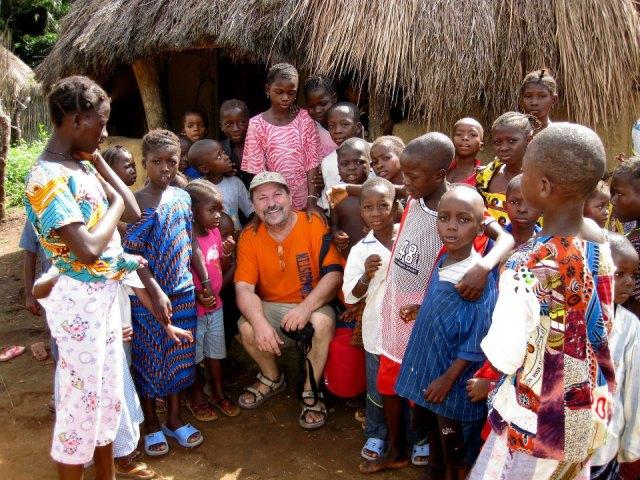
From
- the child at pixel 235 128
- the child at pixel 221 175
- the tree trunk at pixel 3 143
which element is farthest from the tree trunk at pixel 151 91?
the tree trunk at pixel 3 143

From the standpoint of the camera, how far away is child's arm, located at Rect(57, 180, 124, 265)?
7.68ft

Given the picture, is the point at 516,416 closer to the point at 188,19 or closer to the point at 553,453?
the point at 553,453

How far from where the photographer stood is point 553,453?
177cm

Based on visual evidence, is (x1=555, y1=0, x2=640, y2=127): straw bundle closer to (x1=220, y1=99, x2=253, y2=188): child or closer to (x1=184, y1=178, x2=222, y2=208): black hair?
(x1=220, y1=99, x2=253, y2=188): child

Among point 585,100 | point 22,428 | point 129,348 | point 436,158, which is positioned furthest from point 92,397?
point 585,100

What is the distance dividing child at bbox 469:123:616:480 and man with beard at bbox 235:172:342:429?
185 centimetres

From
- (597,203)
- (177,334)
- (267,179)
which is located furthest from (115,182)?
(597,203)

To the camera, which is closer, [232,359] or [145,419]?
[145,419]

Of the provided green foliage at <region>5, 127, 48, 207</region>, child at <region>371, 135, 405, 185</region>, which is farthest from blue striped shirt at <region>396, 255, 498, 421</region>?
green foliage at <region>5, 127, 48, 207</region>

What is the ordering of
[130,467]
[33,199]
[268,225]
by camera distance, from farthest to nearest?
1. [268,225]
2. [130,467]
3. [33,199]

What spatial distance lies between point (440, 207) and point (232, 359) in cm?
236

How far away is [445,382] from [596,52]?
9.83ft

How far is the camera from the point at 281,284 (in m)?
3.78

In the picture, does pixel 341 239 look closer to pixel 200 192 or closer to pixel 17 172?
pixel 200 192
